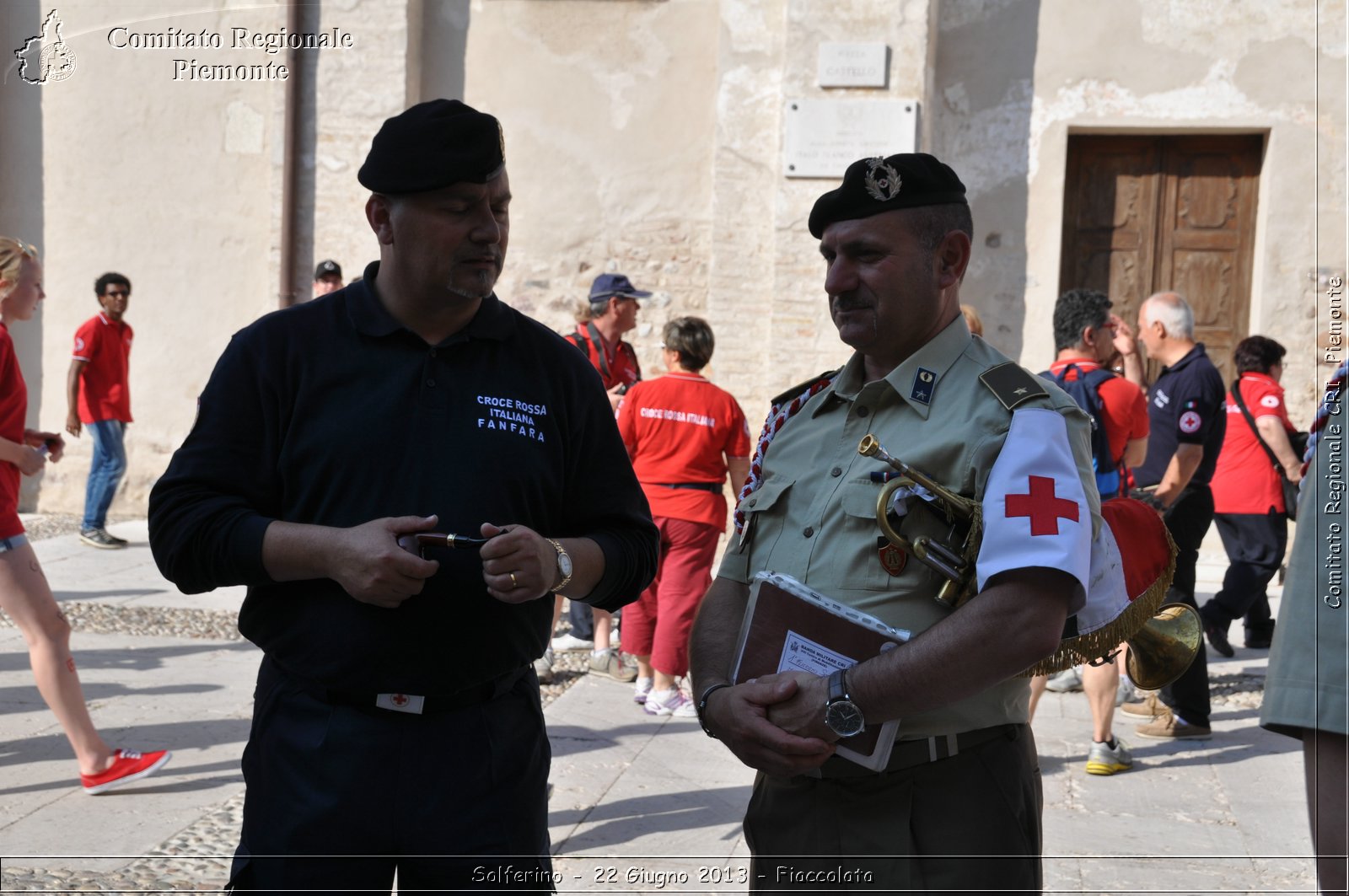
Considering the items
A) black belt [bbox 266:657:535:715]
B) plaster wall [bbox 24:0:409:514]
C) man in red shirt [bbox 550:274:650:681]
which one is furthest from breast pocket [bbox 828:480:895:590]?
plaster wall [bbox 24:0:409:514]

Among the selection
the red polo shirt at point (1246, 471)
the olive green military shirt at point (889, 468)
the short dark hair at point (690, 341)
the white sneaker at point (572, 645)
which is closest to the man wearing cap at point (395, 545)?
the olive green military shirt at point (889, 468)

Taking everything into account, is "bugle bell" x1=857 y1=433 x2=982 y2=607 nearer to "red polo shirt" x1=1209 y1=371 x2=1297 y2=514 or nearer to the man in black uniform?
the man in black uniform

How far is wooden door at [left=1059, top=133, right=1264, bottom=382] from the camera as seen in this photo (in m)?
10.5

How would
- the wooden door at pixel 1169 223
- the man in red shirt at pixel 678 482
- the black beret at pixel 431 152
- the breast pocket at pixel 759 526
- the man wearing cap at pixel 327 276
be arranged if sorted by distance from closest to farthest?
the black beret at pixel 431 152
the breast pocket at pixel 759 526
the man in red shirt at pixel 678 482
the man wearing cap at pixel 327 276
the wooden door at pixel 1169 223

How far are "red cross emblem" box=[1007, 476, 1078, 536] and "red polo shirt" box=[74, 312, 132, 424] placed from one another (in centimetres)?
940

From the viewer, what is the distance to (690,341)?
649 cm

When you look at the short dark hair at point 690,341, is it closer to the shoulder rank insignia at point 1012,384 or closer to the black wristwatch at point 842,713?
the shoulder rank insignia at point 1012,384

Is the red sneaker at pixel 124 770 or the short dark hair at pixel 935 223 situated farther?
the red sneaker at pixel 124 770

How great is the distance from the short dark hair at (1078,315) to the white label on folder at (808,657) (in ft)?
13.2

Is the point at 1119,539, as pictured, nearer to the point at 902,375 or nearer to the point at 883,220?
the point at 902,375

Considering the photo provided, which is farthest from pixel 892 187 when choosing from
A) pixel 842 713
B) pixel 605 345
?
pixel 605 345

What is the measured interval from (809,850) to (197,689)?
4877 mm

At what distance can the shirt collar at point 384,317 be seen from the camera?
7.86ft

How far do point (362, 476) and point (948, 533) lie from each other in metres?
1.04
